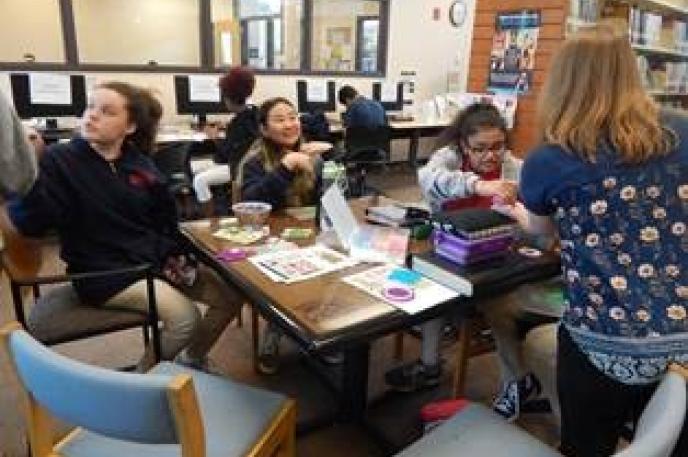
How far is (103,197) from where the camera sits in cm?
175

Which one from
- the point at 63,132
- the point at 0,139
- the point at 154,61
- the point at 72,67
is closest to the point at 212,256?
the point at 0,139

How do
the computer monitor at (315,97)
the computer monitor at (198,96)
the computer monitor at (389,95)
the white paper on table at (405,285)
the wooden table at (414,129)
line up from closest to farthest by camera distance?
the white paper on table at (405,285) < the computer monitor at (198,96) < the computer monitor at (315,97) < the wooden table at (414,129) < the computer monitor at (389,95)

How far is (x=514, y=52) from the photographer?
4.28 m

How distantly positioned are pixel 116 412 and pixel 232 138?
106 inches

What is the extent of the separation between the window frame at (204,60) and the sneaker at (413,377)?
3748mm

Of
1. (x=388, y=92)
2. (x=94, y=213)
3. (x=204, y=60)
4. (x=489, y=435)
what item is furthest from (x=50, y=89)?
(x=489, y=435)

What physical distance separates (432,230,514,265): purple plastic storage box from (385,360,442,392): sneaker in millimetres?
830

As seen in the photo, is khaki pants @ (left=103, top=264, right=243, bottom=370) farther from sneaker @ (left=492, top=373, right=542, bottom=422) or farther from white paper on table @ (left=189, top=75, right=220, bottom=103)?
white paper on table @ (left=189, top=75, right=220, bottom=103)

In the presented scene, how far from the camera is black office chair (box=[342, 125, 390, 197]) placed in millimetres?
4773

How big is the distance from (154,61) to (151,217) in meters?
3.70

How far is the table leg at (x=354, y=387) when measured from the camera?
1.81 metres

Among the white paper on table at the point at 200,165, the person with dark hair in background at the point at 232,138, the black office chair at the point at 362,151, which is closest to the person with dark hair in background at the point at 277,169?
the person with dark hair in background at the point at 232,138

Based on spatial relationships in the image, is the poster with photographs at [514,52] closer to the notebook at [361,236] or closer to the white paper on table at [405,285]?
the notebook at [361,236]

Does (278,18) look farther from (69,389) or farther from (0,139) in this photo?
(69,389)
